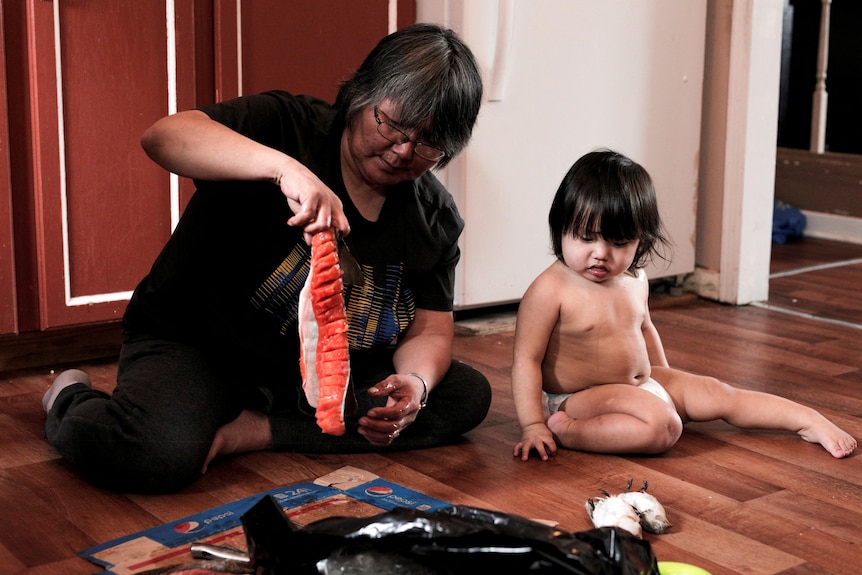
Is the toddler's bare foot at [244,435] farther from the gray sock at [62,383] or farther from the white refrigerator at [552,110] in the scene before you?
the white refrigerator at [552,110]

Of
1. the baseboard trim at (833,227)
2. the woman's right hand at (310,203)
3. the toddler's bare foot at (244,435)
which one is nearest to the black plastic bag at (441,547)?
the woman's right hand at (310,203)

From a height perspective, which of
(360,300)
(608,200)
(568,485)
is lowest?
(568,485)

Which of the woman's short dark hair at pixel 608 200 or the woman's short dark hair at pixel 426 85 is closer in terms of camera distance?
the woman's short dark hair at pixel 426 85

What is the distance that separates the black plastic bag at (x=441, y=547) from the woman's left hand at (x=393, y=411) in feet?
1.58

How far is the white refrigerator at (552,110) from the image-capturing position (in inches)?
105

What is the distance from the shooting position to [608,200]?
5.80ft

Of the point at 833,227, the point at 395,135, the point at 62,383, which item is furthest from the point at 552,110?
the point at 833,227

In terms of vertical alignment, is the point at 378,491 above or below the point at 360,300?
below

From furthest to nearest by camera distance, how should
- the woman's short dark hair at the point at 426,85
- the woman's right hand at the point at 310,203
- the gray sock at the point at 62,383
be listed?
1. the gray sock at the point at 62,383
2. the woman's short dark hair at the point at 426,85
3. the woman's right hand at the point at 310,203

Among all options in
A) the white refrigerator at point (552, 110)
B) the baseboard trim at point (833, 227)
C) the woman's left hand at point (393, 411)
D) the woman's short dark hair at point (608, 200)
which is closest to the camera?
the woman's left hand at point (393, 411)

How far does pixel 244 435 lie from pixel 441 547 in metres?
0.74

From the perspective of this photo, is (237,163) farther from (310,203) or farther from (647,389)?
(647,389)

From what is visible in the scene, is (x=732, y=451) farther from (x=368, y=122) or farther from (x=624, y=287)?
(x=368, y=122)

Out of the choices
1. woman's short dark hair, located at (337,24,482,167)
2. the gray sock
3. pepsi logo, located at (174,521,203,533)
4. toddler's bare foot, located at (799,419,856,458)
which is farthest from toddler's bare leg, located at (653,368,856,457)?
the gray sock
